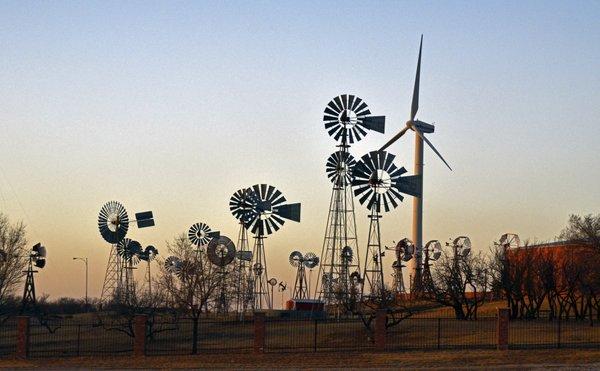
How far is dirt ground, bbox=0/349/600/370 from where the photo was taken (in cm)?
3753

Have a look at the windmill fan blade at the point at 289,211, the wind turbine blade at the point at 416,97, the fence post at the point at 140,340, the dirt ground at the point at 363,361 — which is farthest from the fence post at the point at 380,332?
the wind turbine blade at the point at 416,97

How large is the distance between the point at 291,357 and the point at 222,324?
25251 millimetres

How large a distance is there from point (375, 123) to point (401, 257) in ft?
84.8

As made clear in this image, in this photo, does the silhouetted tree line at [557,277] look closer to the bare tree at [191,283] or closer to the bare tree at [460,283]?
the bare tree at [460,283]

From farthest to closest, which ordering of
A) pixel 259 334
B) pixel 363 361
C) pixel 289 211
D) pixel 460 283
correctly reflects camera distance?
pixel 289 211, pixel 460 283, pixel 259 334, pixel 363 361

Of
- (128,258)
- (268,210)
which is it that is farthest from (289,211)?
(128,258)

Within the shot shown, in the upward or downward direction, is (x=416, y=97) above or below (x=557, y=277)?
above

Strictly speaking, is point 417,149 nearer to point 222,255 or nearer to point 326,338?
point 222,255

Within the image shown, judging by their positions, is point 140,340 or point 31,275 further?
point 31,275

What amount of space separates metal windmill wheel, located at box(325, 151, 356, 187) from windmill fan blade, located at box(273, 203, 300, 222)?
228 inches

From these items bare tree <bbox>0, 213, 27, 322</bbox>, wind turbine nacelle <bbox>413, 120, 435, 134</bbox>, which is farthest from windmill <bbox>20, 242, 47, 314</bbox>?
wind turbine nacelle <bbox>413, 120, 435, 134</bbox>

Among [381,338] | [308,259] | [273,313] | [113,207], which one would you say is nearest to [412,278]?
[308,259]

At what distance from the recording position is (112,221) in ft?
271

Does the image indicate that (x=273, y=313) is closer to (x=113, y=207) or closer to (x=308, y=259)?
(x=113, y=207)
